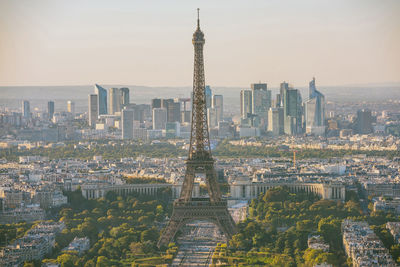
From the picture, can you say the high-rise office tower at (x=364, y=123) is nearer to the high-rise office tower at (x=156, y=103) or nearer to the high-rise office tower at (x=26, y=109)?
the high-rise office tower at (x=156, y=103)

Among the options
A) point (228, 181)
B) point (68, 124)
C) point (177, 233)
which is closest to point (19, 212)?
point (177, 233)

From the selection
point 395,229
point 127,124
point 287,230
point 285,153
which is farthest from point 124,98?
point 395,229

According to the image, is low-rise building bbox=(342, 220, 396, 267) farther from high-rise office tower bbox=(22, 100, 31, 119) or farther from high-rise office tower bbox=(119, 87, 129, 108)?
high-rise office tower bbox=(119, 87, 129, 108)

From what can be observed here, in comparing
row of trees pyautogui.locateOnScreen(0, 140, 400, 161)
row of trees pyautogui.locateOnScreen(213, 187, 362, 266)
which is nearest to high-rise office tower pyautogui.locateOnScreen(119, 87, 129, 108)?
row of trees pyautogui.locateOnScreen(0, 140, 400, 161)

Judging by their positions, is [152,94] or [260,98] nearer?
[152,94]

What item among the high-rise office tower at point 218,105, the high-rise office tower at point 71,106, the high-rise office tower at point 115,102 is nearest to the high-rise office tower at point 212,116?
the high-rise office tower at point 218,105

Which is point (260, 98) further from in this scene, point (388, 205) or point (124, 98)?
point (388, 205)

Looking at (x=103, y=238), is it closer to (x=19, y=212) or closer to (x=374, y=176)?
(x=19, y=212)
